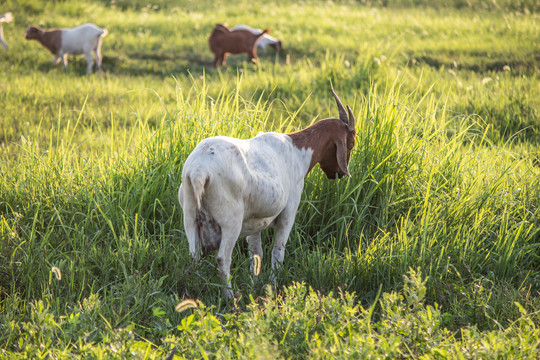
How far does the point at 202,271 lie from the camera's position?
3.29m

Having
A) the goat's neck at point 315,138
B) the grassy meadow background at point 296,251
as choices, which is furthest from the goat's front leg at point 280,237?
the goat's neck at point 315,138

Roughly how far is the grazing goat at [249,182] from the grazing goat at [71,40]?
22.2 feet

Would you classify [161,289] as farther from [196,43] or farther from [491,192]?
[196,43]

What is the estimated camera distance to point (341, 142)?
3.32 m

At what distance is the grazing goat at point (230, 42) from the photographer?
9.28 metres

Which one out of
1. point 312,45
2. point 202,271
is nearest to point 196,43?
point 312,45

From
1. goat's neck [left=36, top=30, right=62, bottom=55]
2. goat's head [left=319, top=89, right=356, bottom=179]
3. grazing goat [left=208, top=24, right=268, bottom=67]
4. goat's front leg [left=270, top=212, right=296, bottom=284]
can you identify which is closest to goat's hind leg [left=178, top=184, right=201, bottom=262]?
goat's front leg [left=270, top=212, right=296, bottom=284]

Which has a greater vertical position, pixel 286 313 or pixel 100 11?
pixel 100 11

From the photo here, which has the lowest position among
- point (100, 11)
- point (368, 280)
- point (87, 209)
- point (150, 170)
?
point (368, 280)

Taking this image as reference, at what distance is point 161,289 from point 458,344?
1.73m

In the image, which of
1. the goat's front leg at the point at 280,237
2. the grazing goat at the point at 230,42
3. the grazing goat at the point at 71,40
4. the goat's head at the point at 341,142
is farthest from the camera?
the grazing goat at the point at 230,42

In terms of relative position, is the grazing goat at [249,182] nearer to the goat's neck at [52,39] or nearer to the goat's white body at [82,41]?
the goat's white body at [82,41]

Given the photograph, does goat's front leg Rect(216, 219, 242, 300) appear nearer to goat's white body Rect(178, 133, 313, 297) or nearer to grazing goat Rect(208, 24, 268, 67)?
goat's white body Rect(178, 133, 313, 297)

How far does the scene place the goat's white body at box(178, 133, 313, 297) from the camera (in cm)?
264
